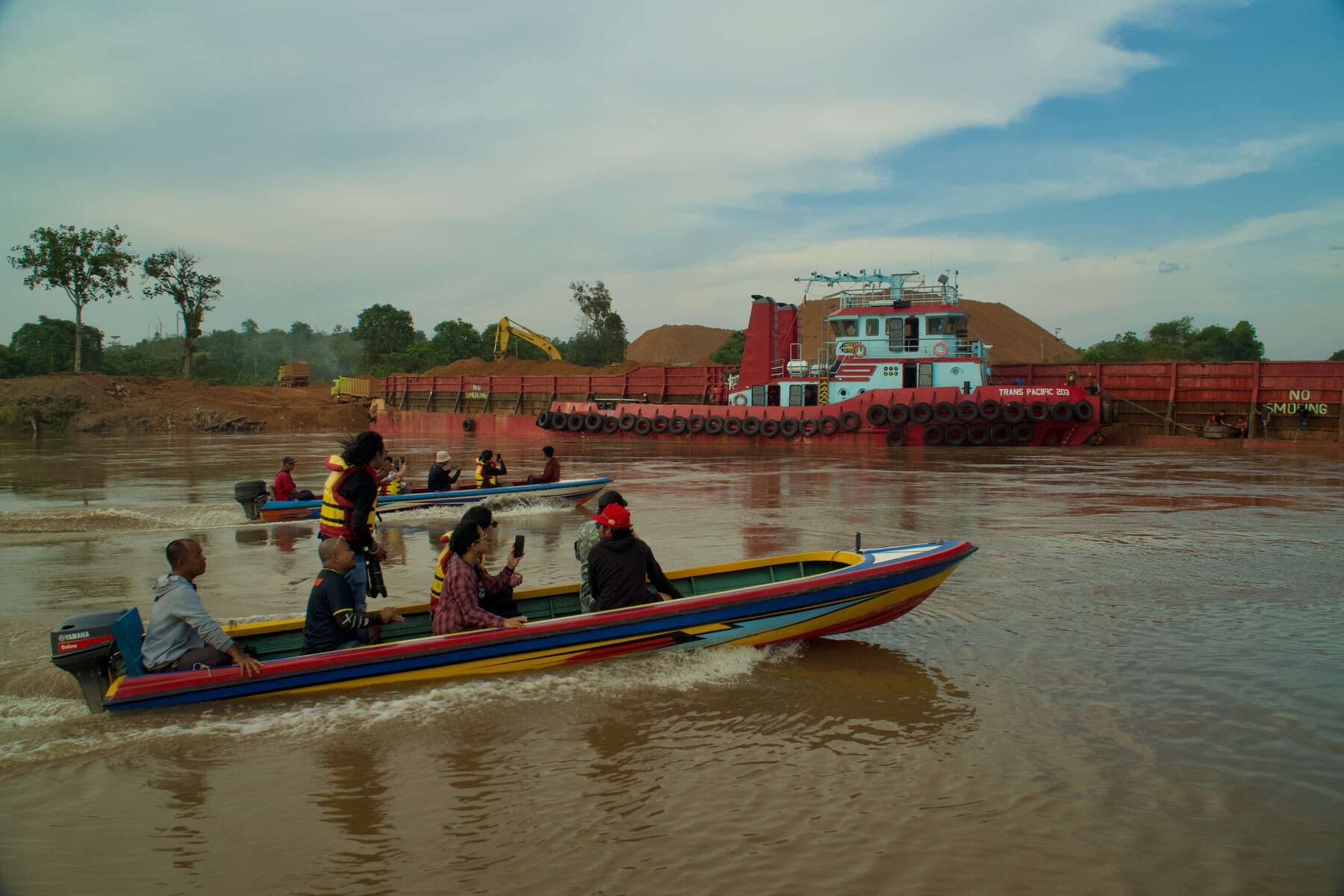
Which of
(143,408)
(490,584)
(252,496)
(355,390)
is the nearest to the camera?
(490,584)

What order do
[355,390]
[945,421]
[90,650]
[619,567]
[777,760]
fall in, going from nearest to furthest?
[777,760] → [90,650] → [619,567] → [945,421] → [355,390]

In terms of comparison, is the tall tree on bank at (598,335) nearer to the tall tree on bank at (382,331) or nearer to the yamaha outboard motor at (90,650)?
the tall tree on bank at (382,331)

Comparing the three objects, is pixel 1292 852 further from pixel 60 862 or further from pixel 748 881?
pixel 60 862

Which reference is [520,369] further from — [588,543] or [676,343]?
[676,343]

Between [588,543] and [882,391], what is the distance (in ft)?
65.4

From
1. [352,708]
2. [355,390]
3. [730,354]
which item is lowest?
[352,708]

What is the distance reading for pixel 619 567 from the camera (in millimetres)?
5414

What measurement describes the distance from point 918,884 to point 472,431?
111ft

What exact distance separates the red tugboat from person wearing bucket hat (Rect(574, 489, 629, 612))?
63.3 feet

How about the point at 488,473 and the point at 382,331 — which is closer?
the point at 488,473

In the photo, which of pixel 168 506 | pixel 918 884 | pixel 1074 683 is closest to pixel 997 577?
pixel 1074 683

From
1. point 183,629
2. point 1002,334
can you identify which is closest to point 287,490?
point 183,629

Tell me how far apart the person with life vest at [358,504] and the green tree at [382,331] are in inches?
2412

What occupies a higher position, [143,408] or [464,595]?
[143,408]
